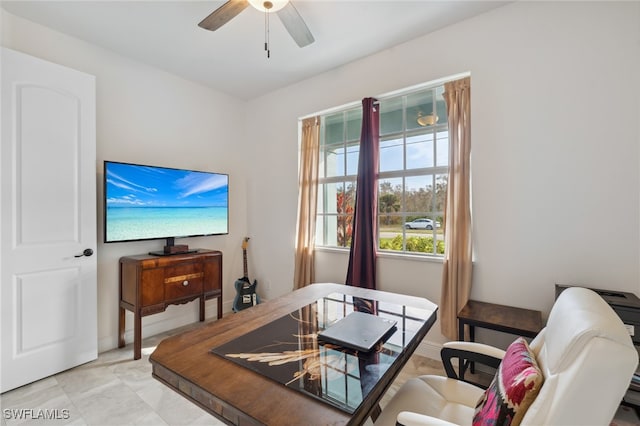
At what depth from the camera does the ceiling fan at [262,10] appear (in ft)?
5.77

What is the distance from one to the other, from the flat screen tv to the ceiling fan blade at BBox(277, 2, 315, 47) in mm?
1884

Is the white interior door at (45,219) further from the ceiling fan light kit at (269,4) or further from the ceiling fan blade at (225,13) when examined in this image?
the ceiling fan light kit at (269,4)

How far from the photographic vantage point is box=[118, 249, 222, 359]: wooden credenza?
2.53 metres

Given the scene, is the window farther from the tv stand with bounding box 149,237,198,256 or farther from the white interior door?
the white interior door

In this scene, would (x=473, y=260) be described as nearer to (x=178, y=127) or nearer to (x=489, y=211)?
(x=489, y=211)

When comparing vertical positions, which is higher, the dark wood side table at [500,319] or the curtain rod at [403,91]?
the curtain rod at [403,91]

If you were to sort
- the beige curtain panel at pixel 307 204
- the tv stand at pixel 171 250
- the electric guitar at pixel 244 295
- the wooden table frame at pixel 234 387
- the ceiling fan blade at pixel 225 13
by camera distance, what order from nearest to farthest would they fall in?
the wooden table frame at pixel 234 387, the ceiling fan blade at pixel 225 13, the tv stand at pixel 171 250, the beige curtain panel at pixel 307 204, the electric guitar at pixel 244 295

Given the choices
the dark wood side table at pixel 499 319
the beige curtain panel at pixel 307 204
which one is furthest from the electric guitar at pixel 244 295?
the dark wood side table at pixel 499 319

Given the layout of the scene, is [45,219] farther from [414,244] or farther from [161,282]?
[414,244]

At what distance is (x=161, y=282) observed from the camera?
2660 millimetres

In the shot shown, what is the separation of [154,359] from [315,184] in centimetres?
Result: 248

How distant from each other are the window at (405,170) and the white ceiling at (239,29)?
1.88 feet

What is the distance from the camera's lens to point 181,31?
8.11 ft

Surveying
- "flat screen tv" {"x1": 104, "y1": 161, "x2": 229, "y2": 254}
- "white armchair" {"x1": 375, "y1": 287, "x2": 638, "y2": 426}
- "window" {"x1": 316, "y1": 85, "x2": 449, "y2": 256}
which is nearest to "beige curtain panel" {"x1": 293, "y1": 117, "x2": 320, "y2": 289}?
"window" {"x1": 316, "y1": 85, "x2": 449, "y2": 256}
